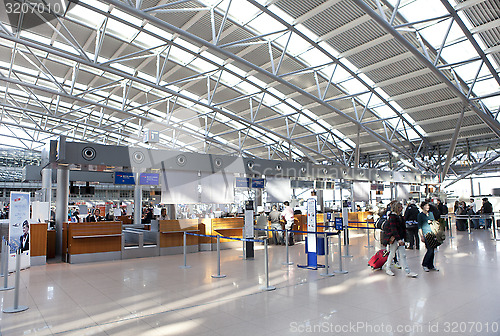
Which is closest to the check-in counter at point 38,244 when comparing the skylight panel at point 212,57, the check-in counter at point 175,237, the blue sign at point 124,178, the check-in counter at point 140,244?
the check-in counter at point 140,244

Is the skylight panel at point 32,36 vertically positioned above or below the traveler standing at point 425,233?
above

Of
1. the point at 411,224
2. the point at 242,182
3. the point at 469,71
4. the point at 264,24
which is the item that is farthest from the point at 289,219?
the point at 469,71

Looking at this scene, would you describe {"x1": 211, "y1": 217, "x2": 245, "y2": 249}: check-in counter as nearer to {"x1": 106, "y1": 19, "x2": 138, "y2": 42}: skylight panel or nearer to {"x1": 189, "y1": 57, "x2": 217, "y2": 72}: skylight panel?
{"x1": 189, "y1": 57, "x2": 217, "y2": 72}: skylight panel

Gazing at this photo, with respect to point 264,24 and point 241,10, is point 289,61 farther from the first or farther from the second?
point 241,10

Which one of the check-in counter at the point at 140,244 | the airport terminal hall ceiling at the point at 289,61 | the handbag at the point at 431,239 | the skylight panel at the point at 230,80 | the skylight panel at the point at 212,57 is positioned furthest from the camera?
the skylight panel at the point at 230,80

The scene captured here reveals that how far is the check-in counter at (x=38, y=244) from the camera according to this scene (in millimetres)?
10094

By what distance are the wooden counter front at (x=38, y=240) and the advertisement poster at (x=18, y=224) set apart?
3.30 feet

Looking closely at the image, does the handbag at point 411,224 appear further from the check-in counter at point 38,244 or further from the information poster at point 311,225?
the check-in counter at point 38,244

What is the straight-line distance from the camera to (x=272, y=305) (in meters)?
5.41

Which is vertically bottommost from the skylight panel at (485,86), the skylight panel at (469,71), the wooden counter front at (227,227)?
the wooden counter front at (227,227)

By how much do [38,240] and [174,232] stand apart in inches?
162

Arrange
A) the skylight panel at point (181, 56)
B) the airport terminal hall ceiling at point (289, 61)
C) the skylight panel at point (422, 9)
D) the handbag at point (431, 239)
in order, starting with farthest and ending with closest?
the skylight panel at point (181, 56) → the airport terminal hall ceiling at point (289, 61) → the skylight panel at point (422, 9) → the handbag at point (431, 239)

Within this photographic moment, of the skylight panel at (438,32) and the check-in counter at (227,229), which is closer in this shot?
the check-in counter at (227,229)

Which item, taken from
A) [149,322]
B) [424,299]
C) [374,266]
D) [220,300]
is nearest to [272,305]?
[220,300]
